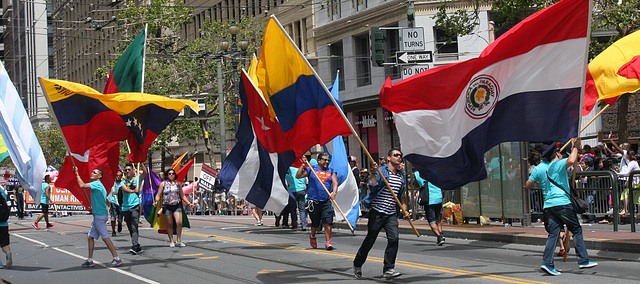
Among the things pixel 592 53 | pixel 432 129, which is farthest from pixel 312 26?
pixel 432 129

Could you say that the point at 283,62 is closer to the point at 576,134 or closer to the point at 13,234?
the point at 576,134

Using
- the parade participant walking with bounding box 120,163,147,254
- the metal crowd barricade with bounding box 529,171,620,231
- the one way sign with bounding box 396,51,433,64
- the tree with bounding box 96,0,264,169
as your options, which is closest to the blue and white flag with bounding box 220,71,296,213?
the parade participant walking with bounding box 120,163,147,254

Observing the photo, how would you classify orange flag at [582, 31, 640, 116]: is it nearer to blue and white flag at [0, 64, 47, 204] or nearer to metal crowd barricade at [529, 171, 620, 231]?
metal crowd barricade at [529, 171, 620, 231]

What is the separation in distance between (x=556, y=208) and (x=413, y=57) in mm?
9261

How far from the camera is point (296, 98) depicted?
1116cm

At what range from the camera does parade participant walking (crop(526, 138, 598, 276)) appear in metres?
9.67

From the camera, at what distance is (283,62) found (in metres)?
11.2

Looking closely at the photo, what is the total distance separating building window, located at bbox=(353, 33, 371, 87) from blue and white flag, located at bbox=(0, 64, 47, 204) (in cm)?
2351

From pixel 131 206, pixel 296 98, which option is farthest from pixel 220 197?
pixel 296 98

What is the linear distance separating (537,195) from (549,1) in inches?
332

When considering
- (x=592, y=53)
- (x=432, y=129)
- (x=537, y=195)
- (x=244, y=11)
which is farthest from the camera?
(x=244, y=11)

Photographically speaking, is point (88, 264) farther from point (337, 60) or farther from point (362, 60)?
point (337, 60)

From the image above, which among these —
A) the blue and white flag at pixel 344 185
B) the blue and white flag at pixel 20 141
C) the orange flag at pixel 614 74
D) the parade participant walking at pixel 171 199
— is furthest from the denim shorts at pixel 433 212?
the blue and white flag at pixel 20 141

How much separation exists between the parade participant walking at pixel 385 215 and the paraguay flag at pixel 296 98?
971mm
